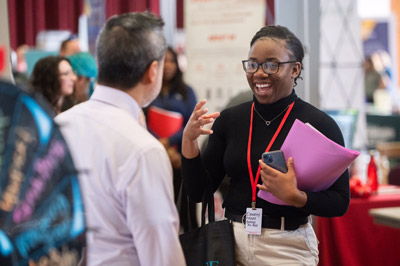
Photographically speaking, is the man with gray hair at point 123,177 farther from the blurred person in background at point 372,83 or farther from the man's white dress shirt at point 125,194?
the blurred person in background at point 372,83

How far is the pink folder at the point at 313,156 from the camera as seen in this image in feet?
4.93

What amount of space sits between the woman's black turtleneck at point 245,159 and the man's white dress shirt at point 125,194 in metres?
0.45

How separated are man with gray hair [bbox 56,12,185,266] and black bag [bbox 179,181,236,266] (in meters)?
0.42

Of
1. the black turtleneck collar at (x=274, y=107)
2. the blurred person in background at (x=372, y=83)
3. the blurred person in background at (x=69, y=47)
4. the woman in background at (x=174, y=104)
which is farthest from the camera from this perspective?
A: the blurred person in background at (x=372, y=83)

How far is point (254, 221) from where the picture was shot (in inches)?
62.6

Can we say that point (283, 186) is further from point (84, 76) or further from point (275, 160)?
point (84, 76)

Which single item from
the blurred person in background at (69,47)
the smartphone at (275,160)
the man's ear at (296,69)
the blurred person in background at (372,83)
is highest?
the blurred person in background at (69,47)

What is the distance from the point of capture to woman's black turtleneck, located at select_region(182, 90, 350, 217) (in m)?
1.58

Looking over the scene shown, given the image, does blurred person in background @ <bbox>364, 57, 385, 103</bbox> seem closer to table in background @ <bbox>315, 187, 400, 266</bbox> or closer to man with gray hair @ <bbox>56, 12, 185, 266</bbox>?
table in background @ <bbox>315, 187, 400, 266</bbox>

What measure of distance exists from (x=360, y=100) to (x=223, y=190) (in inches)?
185

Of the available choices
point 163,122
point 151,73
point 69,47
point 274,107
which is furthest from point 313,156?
point 69,47

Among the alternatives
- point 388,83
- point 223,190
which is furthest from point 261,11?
point 388,83

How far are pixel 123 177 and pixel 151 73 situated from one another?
0.29 metres

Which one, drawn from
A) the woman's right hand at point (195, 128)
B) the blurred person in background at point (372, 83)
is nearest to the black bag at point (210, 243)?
the woman's right hand at point (195, 128)
